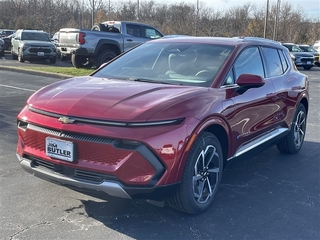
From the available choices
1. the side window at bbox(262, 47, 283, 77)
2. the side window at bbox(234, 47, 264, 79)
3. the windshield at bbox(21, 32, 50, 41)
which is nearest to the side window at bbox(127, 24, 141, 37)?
the windshield at bbox(21, 32, 50, 41)

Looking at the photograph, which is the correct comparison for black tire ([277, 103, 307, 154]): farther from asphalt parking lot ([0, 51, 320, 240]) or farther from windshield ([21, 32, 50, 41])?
windshield ([21, 32, 50, 41])

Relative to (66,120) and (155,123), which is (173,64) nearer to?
(155,123)

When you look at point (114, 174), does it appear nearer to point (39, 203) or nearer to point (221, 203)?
point (39, 203)

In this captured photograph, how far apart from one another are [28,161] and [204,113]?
169cm

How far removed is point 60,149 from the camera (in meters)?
3.62

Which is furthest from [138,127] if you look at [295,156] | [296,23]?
[296,23]

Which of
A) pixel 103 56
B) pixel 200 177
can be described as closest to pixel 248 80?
pixel 200 177

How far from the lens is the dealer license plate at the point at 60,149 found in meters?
3.56

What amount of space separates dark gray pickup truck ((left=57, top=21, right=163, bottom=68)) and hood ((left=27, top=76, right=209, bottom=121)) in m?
11.2

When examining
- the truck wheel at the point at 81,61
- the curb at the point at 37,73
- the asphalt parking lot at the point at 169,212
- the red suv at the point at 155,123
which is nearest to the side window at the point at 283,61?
the red suv at the point at 155,123

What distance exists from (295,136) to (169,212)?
318 cm

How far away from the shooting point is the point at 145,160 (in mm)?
3447

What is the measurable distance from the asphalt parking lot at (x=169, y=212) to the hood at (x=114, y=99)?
31.3 inches

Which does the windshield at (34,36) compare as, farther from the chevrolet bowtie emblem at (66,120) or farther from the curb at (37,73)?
the chevrolet bowtie emblem at (66,120)
